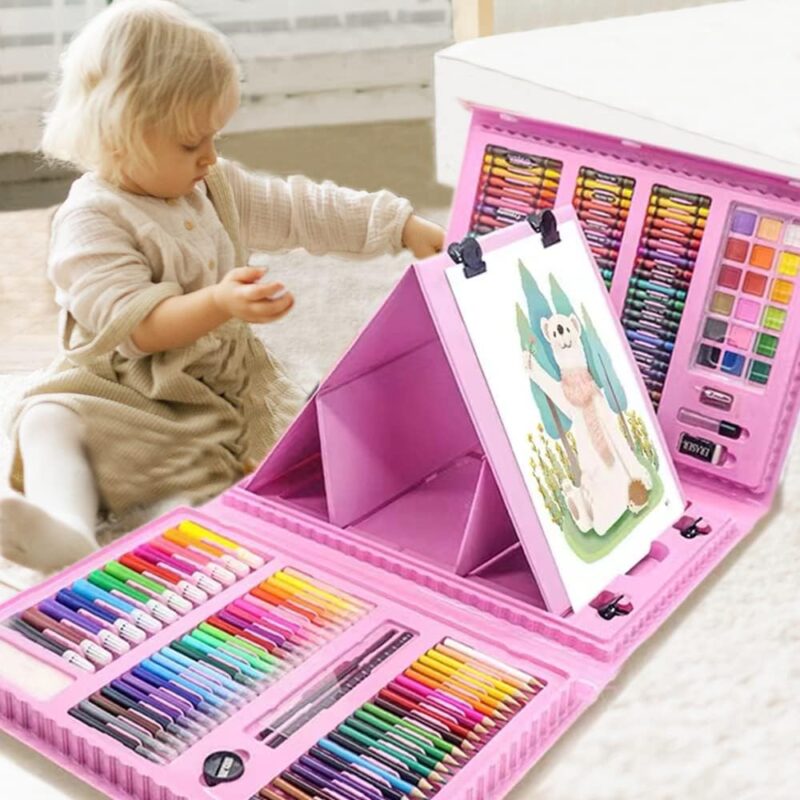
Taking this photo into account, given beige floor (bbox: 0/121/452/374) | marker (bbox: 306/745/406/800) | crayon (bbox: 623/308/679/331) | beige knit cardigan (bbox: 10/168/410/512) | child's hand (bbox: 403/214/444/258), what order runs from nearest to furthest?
1. marker (bbox: 306/745/406/800)
2. crayon (bbox: 623/308/679/331)
3. beige knit cardigan (bbox: 10/168/410/512)
4. child's hand (bbox: 403/214/444/258)
5. beige floor (bbox: 0/121/452/374)

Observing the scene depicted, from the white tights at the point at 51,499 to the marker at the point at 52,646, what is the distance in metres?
0.14

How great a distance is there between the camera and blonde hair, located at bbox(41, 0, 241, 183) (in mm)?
1050

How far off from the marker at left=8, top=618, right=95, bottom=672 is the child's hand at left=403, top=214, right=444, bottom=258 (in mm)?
609

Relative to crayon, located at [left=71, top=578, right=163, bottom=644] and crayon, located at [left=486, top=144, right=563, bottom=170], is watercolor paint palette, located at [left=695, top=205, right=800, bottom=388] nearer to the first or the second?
crayon, located at [left=486, top=144, right=563, bottom=170]

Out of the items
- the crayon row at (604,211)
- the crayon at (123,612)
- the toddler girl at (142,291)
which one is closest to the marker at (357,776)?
the crayon at (123,612)

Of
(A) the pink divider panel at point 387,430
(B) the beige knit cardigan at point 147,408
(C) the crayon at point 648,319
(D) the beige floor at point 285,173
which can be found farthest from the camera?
(D) the beige floor at point 285,173

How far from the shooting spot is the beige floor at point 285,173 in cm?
171

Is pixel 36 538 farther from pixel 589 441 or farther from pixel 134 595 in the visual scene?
Answer: pixel 589 441

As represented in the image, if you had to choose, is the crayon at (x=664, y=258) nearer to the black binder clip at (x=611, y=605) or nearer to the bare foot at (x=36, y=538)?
the black binder clip at (x=611, y=605)

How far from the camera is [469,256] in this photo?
32.4 inches

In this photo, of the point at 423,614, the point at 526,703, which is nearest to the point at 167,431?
the point at 423,614

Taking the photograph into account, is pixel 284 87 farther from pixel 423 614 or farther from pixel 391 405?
pixel 423 614

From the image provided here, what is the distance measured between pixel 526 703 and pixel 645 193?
0.47m

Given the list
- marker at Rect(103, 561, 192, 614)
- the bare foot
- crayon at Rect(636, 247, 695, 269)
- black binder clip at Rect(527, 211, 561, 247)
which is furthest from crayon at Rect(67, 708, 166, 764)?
crayon at Rect(636, 247, 695, 269)
